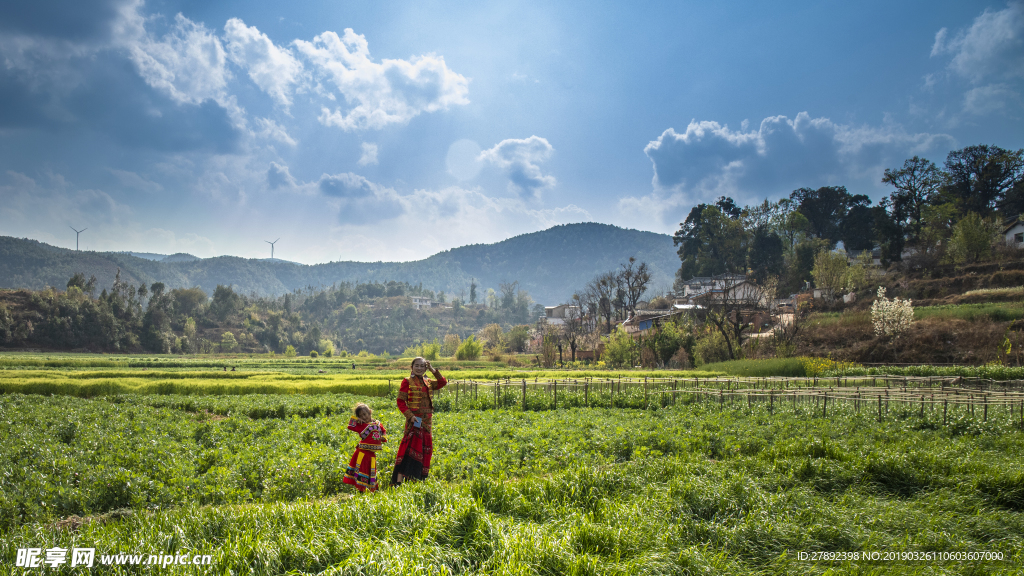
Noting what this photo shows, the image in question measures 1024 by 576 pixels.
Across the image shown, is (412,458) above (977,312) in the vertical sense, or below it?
below

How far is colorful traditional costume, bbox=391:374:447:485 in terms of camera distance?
26.2 ft

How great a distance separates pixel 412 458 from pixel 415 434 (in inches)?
15.9

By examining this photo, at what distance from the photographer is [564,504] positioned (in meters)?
6.18

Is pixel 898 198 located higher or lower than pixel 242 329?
higher

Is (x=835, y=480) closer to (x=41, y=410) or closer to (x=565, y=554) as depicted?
(x=565, y=554)

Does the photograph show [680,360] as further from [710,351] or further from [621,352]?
[621,352]

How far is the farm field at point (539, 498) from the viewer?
4469 mm

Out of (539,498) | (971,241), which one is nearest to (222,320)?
(539,498)

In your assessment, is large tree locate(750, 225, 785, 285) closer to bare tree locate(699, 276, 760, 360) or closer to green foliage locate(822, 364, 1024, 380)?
bare tree locate(699, 276, 760, 360)

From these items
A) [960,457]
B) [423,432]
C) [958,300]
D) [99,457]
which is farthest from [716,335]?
[99,457]

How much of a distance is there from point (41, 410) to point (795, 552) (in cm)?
2150

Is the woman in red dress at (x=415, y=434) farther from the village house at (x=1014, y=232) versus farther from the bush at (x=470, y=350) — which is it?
the village house at (x=1014, y=232)

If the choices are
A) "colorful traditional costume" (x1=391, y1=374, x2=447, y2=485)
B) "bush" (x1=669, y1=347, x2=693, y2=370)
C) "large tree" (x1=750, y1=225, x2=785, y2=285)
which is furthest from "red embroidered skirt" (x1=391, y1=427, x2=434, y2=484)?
"large tree" (x1=750, y1=225, x2=785, y2=285)

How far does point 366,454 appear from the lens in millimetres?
7676
